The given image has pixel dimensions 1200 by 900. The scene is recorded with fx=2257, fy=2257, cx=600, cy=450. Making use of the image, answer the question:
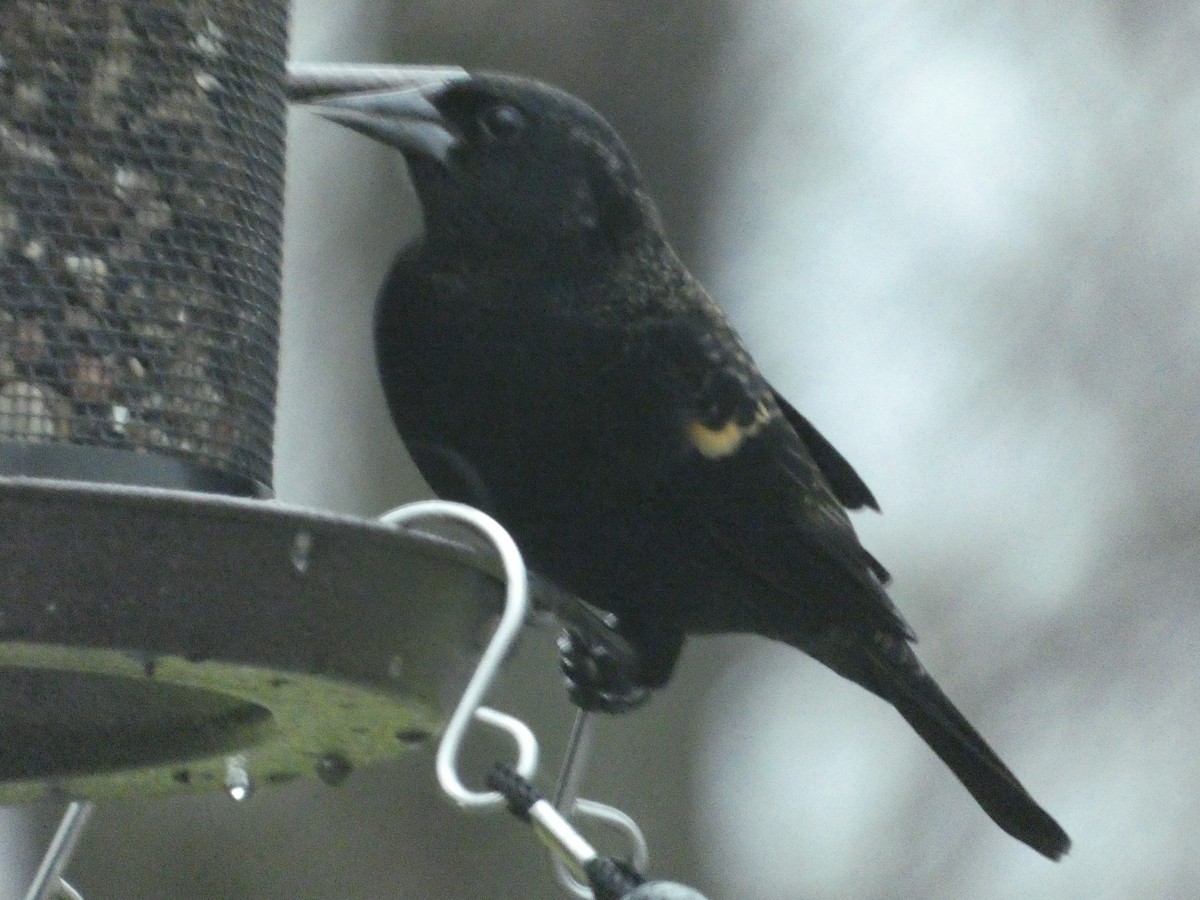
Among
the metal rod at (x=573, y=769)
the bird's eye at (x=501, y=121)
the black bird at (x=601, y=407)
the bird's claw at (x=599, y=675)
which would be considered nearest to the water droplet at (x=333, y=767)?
the metal rod at (x=573, y=769)

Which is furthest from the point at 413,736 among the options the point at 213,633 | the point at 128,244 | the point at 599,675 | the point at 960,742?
the point at 960,742

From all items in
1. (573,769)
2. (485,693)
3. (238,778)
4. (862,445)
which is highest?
(485,693)

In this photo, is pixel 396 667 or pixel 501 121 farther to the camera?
pixel 501 121

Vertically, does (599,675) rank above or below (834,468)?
below

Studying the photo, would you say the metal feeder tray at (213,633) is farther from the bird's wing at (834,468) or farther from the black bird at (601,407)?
the bird's wing at (834,468)

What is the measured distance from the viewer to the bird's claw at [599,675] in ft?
9.86

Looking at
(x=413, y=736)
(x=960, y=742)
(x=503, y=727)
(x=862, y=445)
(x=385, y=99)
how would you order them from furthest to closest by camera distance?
(x=862, y=445), (x=960, y=742), (x=385, y=99), (x=413, y=736), (x=503, y=727)

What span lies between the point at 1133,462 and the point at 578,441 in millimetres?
3929

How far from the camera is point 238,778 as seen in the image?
242 cm

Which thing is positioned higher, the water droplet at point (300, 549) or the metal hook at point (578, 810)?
the water droplet at point (300, 549)

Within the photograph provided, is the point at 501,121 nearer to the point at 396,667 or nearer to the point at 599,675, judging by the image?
the point at 599,675

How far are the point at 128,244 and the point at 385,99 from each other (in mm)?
601

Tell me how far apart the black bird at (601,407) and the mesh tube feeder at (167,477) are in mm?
315

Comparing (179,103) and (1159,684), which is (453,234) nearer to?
(179,103)
